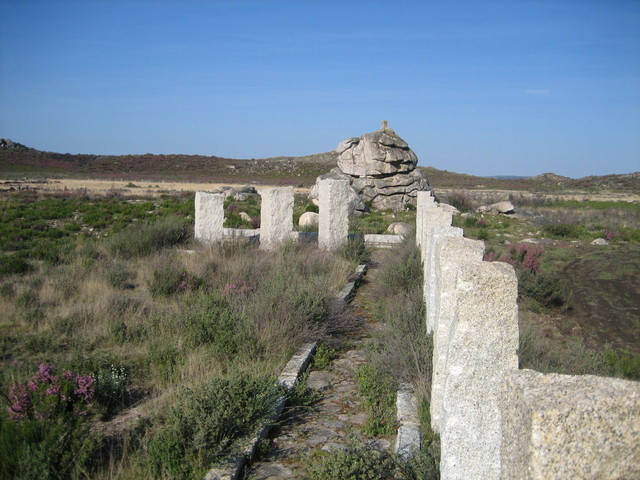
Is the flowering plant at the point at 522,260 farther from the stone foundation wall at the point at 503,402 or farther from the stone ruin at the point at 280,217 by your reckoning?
the stone foundation wall at the point at 503,402

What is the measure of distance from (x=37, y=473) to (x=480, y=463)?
2.61 m

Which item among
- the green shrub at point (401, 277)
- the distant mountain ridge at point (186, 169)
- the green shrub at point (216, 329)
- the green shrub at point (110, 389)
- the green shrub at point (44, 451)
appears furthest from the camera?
the distant mountain ridge at point (186, 169)

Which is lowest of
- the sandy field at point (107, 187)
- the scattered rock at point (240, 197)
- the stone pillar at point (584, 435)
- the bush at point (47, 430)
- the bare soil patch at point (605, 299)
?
the bare soil patch at point (605, 299)

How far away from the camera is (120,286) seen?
9.02 metres

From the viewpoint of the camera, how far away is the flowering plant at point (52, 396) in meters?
3.88

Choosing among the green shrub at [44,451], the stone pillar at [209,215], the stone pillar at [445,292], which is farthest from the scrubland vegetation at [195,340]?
the stone pillar at [209,215]

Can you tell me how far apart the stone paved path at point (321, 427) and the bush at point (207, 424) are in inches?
9.8

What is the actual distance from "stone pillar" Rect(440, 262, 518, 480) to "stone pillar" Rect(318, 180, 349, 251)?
935cm

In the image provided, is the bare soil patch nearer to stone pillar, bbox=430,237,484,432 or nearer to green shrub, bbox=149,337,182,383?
stone pillar, bbox=430,237,484,432

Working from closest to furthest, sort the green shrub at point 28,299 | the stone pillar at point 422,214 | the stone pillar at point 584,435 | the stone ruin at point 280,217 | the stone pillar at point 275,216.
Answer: the stone pillar at point 584,435, the green shrub at point 28,299, the stone pillar at point 422,214, the stone pillar at point 275,216, the stone ruin at point 280,217

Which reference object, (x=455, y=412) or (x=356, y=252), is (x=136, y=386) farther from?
(x=356, y=252)

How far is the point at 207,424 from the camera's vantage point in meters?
3.75

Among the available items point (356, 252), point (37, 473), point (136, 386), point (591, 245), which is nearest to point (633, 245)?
point (591, 245)

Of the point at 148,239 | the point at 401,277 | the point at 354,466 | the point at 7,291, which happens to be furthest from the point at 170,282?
the point at 354,466
